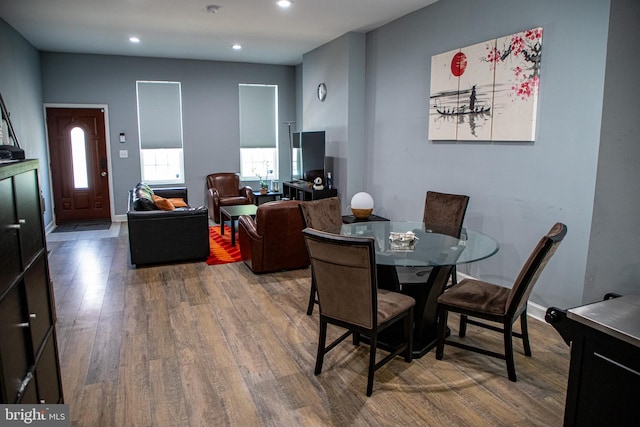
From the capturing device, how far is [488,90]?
152 inches

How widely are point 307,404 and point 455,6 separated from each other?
380 centimetres

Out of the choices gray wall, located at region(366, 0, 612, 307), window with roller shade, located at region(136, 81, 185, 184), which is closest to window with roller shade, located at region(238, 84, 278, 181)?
window with roller shade, located at region(136, 81, 185, 184)

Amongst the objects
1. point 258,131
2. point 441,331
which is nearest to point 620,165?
point 441,331

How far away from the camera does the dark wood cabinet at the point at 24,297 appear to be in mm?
1490

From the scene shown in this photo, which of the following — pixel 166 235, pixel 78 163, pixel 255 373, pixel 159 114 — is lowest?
pixel 255 373

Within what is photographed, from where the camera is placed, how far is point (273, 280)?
4.64m

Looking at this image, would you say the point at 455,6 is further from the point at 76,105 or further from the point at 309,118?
the point at 76,105

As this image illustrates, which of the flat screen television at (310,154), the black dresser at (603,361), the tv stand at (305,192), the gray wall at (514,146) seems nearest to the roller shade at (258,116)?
the tv stand at (305,192)

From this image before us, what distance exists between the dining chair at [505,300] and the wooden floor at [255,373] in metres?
0.15

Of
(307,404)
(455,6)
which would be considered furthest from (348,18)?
(307,404)

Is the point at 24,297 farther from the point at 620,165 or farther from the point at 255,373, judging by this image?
the point at 620,165

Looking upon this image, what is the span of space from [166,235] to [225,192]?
3143 mm

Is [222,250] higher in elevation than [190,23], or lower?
lower

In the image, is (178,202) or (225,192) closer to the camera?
(178,202)
